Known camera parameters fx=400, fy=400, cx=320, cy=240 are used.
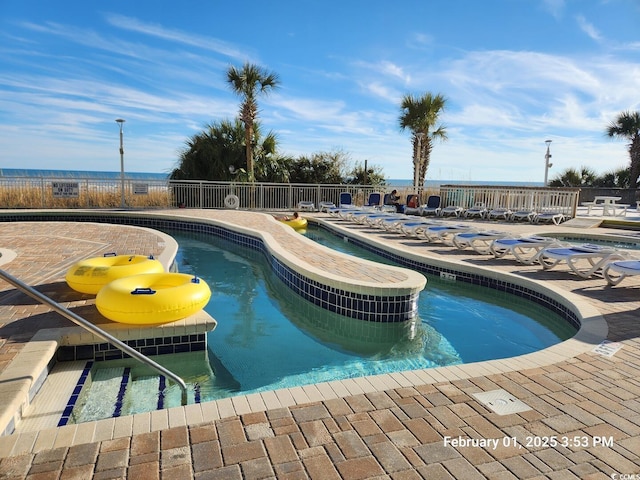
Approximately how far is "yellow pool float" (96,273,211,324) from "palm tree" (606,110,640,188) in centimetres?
2965

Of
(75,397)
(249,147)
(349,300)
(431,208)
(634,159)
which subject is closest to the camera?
(75,397)

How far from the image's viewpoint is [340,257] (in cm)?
702

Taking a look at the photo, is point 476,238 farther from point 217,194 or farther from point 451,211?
point 217,194

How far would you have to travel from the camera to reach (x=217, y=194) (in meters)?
17.3

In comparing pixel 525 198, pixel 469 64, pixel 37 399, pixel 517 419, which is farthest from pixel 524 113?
pixel 37 399

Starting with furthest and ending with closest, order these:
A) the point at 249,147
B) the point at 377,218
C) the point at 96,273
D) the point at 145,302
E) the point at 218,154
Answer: the point at 218,154, the point at 249,147, the point at 377,218, the point at 96,273, the point at 145,302

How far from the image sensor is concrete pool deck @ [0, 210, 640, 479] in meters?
1.88

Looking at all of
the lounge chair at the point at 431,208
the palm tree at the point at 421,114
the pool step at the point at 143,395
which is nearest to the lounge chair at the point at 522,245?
the pool step at the point at 143,395

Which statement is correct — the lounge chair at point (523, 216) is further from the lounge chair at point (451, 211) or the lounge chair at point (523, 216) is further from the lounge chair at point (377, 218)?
the lounge chair at point (377, 218)

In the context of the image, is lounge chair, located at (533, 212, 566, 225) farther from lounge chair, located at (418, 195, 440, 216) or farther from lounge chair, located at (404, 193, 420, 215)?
lounge chair, located at (404, 193, 420, 215)

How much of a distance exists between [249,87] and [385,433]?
1675cm

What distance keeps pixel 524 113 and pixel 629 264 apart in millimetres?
14991

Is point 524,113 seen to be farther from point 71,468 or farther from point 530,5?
point 71,468

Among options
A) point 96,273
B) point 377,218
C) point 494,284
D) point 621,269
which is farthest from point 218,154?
point 621,269
